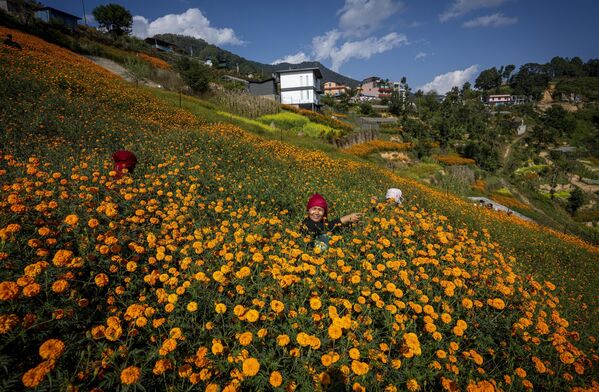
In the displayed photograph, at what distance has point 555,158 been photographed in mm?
54312

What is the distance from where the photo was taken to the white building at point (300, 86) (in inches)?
1893

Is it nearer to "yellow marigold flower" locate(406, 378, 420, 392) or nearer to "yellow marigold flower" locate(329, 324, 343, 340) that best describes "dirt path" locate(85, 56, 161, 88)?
"yellow marigold flower" locate(329, 324, 343, 340)

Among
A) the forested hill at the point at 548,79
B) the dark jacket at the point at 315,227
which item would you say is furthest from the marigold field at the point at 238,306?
the forested hill at the point at 548,79

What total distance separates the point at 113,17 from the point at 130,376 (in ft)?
241

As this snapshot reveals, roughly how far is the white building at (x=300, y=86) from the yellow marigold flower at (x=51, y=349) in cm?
4997

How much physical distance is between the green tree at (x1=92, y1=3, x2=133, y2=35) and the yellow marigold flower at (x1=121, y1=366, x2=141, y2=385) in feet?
232

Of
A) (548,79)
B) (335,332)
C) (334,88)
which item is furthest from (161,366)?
(548,79)

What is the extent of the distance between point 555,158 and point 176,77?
226 ft

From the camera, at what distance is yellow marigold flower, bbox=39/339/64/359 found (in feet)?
4.44

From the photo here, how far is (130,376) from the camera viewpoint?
4.63 ft

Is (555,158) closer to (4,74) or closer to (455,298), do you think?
(455,298)

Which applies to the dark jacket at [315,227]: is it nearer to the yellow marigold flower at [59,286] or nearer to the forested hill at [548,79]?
the yellow marigold flower at [59,286]

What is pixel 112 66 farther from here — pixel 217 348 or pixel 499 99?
pixel 499 99

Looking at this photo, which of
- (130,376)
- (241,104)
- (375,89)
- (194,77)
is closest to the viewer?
(130,376)
